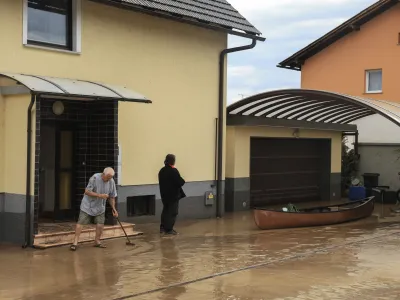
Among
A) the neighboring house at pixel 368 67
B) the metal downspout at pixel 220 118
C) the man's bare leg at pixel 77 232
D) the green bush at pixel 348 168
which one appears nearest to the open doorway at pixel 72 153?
the man's bare leg at pixel 77 232

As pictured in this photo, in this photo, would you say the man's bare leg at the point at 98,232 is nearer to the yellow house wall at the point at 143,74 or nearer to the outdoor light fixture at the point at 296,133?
the yellow house wall at the point at 143,74

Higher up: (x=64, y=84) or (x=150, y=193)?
(x=64, y=84)

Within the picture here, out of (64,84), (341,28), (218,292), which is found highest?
(341,28)

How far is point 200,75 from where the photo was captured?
599 inches

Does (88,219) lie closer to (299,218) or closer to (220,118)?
(299,218)

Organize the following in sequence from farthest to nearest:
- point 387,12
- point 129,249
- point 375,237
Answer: point 387,12, point 375,237, point 129,249

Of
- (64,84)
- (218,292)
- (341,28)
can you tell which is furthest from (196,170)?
(341,28)

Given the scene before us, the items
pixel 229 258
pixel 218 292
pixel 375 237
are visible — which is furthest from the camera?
pixel 375 237

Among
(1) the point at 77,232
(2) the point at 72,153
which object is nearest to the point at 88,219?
(1) the point at 77,232

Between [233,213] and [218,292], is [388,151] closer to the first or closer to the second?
[233,213]

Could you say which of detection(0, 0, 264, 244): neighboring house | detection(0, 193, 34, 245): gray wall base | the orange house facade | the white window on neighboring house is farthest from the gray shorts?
the white window on neighboring house

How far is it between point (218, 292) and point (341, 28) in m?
19.9

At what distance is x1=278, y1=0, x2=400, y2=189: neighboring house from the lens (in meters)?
22.2

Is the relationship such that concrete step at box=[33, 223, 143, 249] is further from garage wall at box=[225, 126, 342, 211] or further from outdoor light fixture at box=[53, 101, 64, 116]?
garage wall at box=[225, 126, 342, 211]
